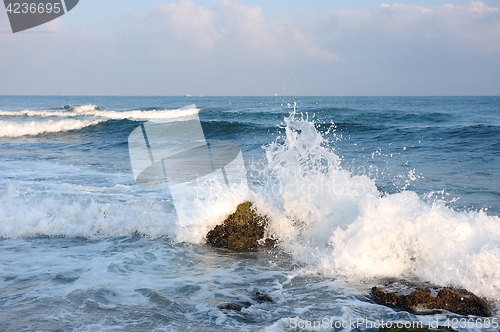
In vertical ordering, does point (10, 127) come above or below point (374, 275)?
above

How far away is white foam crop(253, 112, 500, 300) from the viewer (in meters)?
3.74

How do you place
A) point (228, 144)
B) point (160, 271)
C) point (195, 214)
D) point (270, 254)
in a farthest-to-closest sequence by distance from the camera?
point (228, 144) < point (195, 214) < point (270, 254) < point (160, 271)

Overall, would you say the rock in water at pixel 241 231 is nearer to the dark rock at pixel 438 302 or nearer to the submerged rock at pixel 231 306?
the submerged rock at pixel 231 306

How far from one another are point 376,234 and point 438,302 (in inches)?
46.2

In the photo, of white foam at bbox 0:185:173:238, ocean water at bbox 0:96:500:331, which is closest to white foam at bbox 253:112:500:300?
ocean water at bbox 0:96:500:331

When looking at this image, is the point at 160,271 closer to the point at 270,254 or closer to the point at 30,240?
the point at 270,254

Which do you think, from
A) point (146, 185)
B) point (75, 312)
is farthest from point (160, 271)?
point (146, 185)

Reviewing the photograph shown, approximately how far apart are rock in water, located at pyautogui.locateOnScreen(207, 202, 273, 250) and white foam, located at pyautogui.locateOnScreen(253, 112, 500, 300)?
0.20 metres

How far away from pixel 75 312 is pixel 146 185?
17.5ft

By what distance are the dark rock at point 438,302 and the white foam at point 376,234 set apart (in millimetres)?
310

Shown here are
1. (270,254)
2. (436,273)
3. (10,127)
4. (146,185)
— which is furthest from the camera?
(10,127)

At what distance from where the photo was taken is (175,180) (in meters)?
8.77

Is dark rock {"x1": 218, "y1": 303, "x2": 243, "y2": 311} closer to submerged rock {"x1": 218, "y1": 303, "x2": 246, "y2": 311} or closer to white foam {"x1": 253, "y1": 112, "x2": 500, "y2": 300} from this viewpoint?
Answer: submerged rock {"x1": 218, "y1": 303, "x2": 246, "y2": 311}

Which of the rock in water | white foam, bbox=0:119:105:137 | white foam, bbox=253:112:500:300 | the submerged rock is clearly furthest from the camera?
white foam, bbox=0:119:105:137
